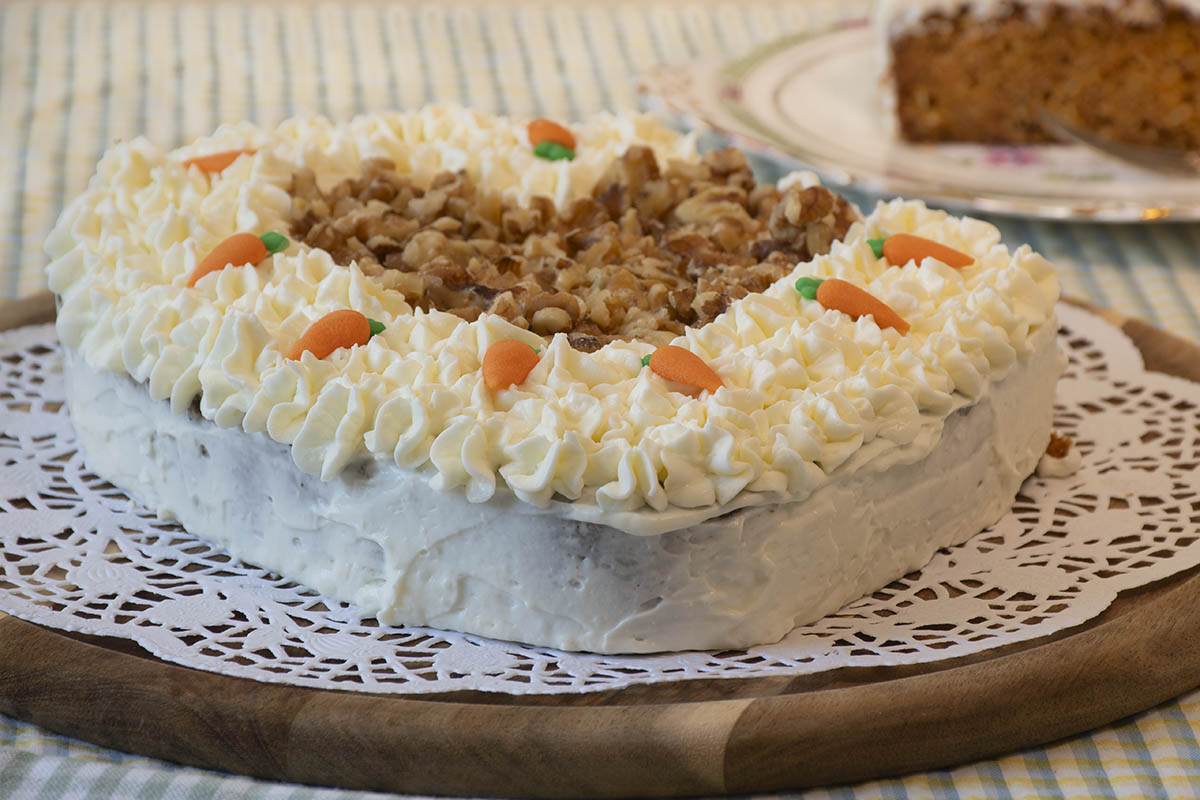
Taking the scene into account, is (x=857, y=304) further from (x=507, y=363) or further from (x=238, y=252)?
(x=238, y=252)

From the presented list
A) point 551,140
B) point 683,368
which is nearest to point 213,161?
point 551,140

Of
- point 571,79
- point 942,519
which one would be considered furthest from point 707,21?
point 942,519

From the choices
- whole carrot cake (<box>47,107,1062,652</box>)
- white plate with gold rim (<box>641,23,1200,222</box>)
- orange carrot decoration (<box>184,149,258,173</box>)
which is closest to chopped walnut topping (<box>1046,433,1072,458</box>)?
whole carrot cake (<box>47,107,1062,652</box>)

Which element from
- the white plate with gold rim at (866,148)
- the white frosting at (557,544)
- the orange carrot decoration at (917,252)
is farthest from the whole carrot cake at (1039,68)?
the white frosting at (557,544)

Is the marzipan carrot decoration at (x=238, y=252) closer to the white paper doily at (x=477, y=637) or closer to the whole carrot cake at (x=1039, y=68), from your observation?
the white paper doily at (x=477, y=637)

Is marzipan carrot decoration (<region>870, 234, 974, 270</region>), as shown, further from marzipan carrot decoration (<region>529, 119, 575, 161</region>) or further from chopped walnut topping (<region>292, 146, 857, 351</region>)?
marzipan carrot decoration (<region>529, 119, 575, 161</region>)
